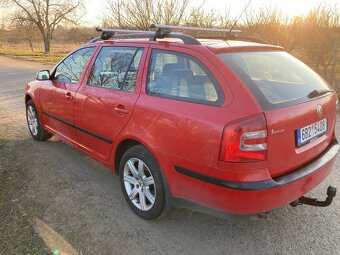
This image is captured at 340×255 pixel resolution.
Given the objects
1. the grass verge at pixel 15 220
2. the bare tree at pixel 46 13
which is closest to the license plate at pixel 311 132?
the grass verge at pixel 15 220

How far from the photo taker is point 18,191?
152 inches

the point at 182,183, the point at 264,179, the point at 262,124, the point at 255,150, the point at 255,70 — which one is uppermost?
the point at 255,70

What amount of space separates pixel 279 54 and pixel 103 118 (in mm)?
1902

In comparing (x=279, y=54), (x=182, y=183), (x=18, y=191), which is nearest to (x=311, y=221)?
(x=182, y=183)

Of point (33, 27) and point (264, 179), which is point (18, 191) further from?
point (33, 27)

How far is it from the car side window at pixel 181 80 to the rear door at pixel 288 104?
23cm

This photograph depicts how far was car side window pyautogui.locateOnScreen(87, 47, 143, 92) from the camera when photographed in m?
3.43

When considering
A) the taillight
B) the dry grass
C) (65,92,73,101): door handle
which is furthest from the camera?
the dry grass

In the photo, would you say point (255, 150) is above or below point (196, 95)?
below

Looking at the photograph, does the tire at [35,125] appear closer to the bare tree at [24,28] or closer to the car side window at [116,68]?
the car side window at [116,68]

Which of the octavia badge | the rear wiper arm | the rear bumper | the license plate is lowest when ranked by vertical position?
the rear bumper

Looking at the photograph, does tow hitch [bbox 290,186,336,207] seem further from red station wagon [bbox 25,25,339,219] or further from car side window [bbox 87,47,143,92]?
car side window [bbox 87,47,143,92]

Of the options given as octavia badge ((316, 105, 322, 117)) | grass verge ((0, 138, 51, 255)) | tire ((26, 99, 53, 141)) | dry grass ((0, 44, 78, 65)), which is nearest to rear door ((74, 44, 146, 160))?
grass verge ((0, 138, 51, 255))

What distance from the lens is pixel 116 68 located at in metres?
3.69
